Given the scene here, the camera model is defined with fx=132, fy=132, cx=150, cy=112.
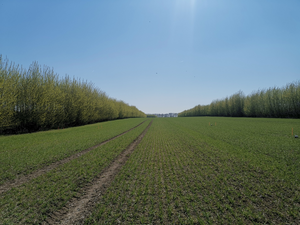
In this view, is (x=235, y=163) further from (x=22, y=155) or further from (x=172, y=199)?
(x=22, y=155)

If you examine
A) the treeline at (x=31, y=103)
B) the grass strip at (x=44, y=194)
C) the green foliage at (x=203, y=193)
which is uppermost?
the treeline at (x=31, y=103)

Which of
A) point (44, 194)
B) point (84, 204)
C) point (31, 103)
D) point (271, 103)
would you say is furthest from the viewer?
point (271, 103)

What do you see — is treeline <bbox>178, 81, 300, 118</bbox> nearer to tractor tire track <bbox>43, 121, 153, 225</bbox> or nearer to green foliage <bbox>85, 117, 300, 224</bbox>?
green foliage <bbox>85, 117, 300, 224</bbox>

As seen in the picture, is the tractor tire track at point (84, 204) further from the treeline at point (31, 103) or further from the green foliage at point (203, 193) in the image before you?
the treeline at point (31, 103)

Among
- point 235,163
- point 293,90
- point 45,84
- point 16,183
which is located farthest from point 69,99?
point 293,90

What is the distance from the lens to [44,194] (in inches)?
220

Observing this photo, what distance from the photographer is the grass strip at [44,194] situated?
4.43 metres

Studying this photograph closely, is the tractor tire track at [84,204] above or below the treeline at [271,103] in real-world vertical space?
below

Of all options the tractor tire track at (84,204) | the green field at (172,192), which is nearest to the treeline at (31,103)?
the green field at (172,192)

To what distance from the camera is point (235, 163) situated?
910 centimetres

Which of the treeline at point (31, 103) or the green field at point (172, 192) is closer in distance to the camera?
the green field at point (172, 192)

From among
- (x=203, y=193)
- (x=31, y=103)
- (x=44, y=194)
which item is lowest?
(x=203, y=193)

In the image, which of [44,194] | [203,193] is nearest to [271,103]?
[203,193]

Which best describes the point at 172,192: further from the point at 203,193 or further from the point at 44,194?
the point at 44,194
